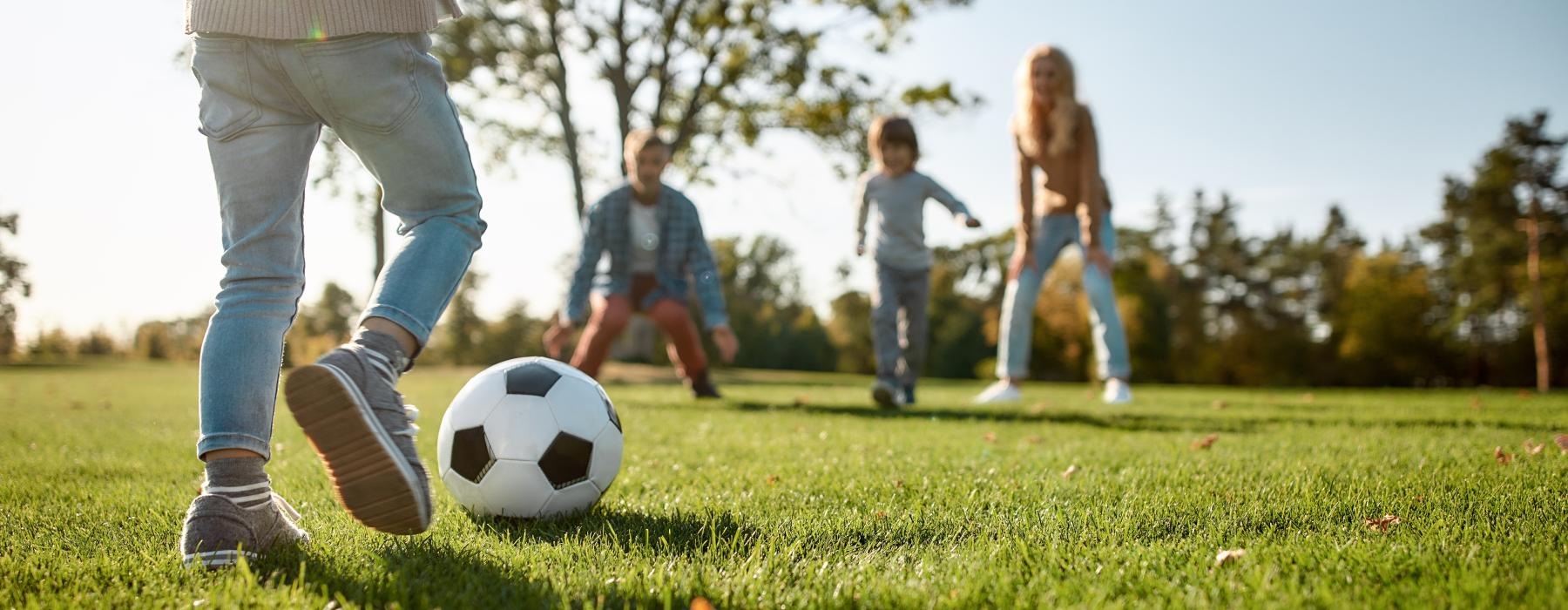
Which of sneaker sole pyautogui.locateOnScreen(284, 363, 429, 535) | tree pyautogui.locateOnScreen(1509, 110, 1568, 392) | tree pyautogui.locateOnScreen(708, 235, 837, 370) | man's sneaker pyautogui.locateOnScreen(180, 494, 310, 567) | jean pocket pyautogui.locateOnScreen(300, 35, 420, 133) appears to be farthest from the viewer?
tree pyautogui.locateOnScreen(708, 235, 837, 370)

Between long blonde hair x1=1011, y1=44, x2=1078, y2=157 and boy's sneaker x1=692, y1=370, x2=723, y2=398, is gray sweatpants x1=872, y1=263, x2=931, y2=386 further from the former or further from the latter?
boy's sneaker x1=692, y1=370, x2=723, y2=398

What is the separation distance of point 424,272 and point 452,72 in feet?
57.2

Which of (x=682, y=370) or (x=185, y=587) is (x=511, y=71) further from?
(x=185, y=587)

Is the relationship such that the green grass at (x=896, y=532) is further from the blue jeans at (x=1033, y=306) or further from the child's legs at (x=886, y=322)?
the child's legs at (x=886, y=322)

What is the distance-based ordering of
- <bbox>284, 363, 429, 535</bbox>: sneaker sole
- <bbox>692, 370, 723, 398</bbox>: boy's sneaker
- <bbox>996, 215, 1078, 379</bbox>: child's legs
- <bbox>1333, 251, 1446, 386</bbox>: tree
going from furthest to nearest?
<bbox>1333, 251, 1446, 386</bbox>: tree, <bbox>692, 370, 723, 398</bbox>: boy's sneaker, <bbox>996, 215, 1078, 379</bbox>: child's legs, <bbox>284, 363, 429, 535</bbox>: sneaker sole

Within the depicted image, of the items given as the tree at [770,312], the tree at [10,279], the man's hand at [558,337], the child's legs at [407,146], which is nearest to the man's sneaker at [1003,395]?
the man's hand at [558,337]

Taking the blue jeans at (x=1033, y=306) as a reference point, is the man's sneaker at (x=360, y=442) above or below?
below

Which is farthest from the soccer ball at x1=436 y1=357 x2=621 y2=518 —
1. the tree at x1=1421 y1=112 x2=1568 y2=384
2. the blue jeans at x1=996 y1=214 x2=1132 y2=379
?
the tree at x1=1421 y1=112 x2=1568 y2=384

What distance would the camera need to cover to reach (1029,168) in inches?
277

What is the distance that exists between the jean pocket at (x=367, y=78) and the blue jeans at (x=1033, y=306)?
5.53m

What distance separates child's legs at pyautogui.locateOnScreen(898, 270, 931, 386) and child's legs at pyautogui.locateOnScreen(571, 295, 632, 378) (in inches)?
85.6

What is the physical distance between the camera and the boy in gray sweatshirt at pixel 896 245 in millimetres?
7043

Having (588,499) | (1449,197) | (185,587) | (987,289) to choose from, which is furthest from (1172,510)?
(987,289)

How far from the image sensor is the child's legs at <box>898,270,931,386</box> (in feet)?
23.5
